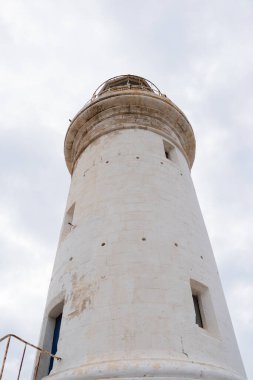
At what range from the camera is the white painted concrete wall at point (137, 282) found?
638cm

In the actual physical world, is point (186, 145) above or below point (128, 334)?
above

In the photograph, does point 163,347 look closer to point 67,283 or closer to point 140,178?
point 67,283

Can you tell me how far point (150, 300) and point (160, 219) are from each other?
2424 millimetres

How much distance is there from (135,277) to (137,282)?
0.42ft

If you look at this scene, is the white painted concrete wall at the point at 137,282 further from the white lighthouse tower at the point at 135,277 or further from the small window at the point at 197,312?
the small window at the point at 197,312

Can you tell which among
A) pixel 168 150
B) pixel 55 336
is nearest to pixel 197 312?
pixel 55 336

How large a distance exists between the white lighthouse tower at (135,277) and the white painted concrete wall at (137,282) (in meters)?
0.02

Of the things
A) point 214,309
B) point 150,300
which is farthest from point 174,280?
point 214,309

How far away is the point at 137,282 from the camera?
24.2ft

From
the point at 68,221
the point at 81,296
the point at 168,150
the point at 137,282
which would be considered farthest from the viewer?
the point at 168,150

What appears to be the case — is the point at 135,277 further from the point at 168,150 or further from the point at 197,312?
the point at 168,150

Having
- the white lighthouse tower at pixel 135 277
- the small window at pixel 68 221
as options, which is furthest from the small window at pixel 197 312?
the small window at pixel 68 221

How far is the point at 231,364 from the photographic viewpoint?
7.20 meters

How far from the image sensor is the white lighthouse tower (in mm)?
6418
